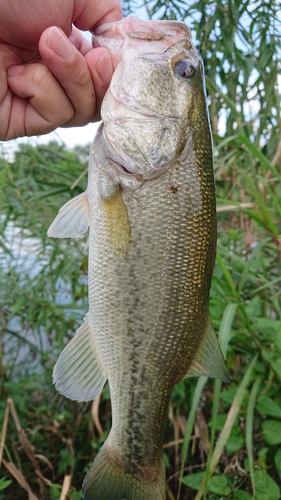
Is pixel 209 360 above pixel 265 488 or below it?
above

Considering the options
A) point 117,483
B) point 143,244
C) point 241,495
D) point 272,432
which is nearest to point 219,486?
point 241,495

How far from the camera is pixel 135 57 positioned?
1.39 metres

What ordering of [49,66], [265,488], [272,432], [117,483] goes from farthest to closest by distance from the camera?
1. [272,432]
2. [265,488]
3. [117,483]
4. [49,66]

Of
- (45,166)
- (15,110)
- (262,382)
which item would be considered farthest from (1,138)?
(262,382)

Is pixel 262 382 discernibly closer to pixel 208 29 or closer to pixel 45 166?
pixel 45 166

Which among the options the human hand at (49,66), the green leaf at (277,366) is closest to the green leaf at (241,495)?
the green leaf at (277,366)

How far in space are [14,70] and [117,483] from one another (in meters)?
1.49

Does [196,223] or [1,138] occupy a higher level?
[1,138]

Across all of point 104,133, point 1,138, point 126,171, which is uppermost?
point 1,138

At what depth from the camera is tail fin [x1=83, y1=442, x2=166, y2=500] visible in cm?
144

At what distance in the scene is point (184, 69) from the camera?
144 centimetres

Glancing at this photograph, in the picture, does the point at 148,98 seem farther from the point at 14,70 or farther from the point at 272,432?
the point at 272,432

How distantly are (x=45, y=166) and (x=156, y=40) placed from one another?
1.45 metres

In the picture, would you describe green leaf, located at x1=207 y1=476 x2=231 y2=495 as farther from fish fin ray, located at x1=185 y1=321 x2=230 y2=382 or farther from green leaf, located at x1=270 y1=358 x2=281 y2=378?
fish fin ray, located at x1=185 y1=321 x2=230 y2=382
